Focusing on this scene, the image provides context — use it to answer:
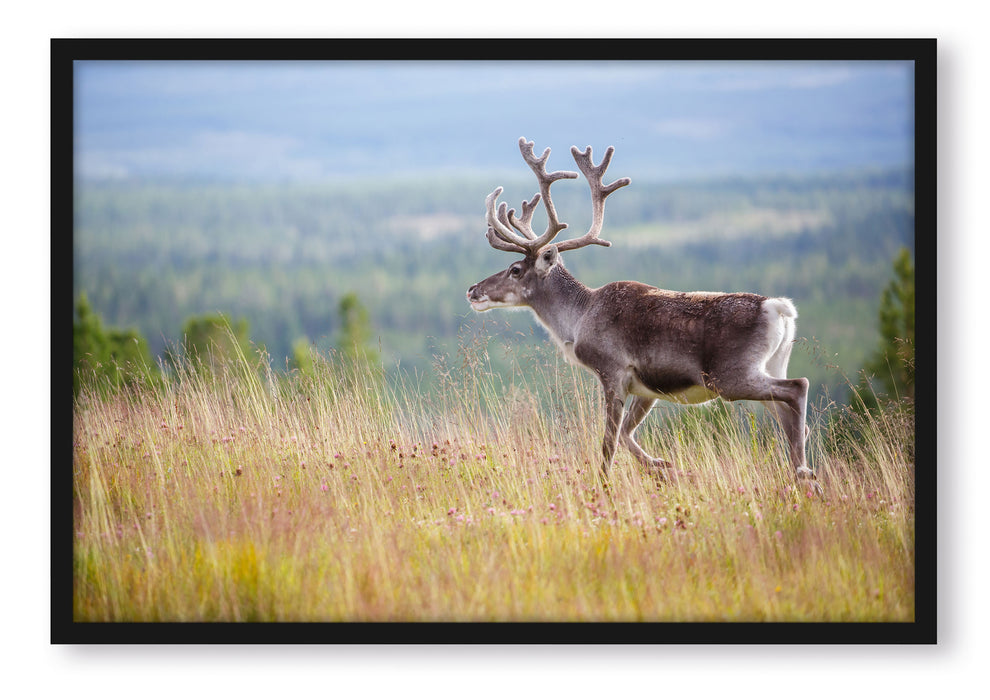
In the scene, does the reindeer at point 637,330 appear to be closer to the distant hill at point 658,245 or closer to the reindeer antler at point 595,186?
the reindeer antler at point 595,186

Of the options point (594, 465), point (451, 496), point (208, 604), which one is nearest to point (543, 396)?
point (594, 465)

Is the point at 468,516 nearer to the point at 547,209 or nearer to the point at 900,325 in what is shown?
the point at 547,209

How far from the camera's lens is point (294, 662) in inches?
177

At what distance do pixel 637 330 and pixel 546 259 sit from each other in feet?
2.85

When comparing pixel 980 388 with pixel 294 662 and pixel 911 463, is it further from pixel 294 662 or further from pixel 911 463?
pixel 294 662

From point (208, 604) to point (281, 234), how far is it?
43.6 feet

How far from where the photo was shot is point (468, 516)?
4.86m

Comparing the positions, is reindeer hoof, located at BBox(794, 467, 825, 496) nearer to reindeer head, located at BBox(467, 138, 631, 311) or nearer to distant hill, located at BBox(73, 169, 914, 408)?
distant hill, located at BBox(73, 169, 914, 408)

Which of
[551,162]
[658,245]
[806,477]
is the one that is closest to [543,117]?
[551,162]

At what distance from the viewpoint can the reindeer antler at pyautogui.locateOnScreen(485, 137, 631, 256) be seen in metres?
5.87

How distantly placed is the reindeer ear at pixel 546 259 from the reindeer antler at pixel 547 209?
47 millimetres

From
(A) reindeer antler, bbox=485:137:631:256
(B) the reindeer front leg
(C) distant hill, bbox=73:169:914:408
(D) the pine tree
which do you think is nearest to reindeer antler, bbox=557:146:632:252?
(A) reindeer antler, bbox=485:137:631:256

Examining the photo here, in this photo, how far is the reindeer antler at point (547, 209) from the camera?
587cm

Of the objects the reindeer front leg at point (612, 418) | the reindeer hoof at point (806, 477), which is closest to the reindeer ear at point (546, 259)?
the reindeer front leg at point (612, 418)
